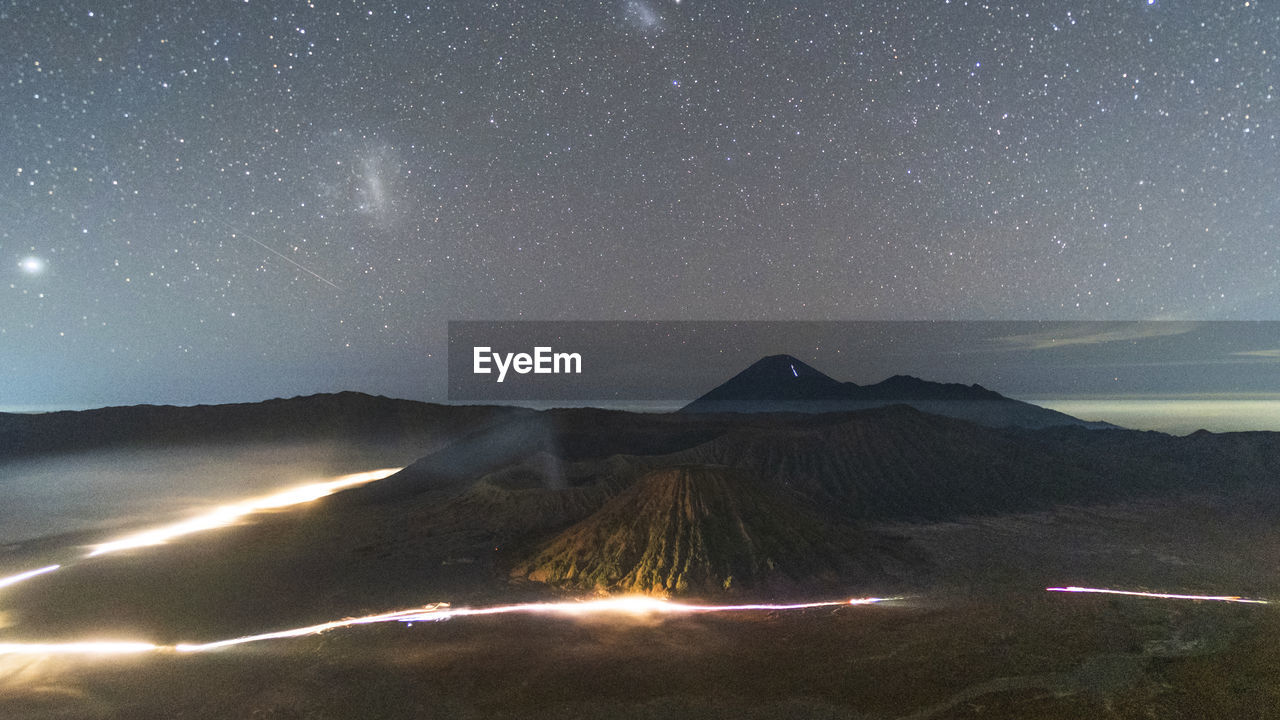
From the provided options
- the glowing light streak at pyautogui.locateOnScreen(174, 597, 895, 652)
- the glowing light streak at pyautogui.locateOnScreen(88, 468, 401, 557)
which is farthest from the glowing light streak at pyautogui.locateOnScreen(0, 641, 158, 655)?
the glowing light streak at pyautogui.locateOnScreen(88, 468, 401, 557)

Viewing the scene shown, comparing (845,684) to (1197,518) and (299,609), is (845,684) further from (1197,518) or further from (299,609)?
(1197,518)

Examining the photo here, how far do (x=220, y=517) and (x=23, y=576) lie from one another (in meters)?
18.5

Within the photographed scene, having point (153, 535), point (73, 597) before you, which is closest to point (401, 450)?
point (153, 535)

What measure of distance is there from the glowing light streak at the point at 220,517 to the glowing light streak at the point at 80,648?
59.1ft

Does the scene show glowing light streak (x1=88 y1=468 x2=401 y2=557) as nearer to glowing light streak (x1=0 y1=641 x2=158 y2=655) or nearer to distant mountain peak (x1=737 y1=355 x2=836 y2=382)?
glowing light streak (x1=0 y1=641 x2=158 y2=655)

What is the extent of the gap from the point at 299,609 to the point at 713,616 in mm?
14548

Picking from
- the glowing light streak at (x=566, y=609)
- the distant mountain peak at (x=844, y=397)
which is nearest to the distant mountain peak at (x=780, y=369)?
the distant mountain peak at (x=844, y=397)

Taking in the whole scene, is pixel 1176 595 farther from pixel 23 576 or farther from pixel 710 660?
pixel 23 576

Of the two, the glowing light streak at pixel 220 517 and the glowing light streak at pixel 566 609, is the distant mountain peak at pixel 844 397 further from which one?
the glowing light streak at pixel 566 609

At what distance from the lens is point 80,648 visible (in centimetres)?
1884

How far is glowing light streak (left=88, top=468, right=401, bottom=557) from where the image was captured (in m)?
37.1

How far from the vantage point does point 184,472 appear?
301 feet

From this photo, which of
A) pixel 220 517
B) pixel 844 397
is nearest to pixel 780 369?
pixel 844 397

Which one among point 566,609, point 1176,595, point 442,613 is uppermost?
point 442,613
